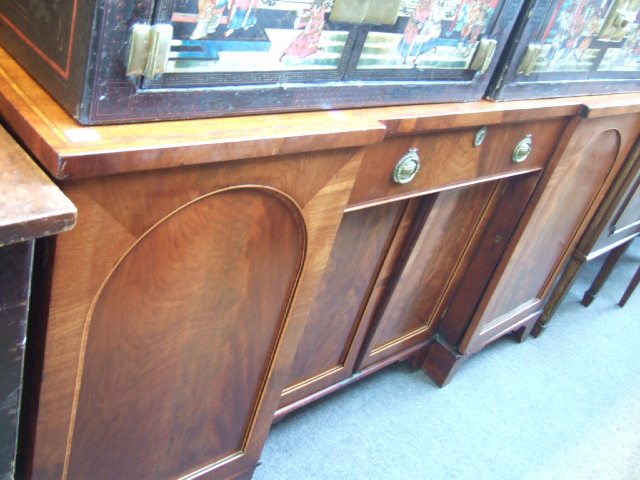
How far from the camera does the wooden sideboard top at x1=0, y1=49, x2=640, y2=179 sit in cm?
50

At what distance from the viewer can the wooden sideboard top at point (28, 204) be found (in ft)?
1.44

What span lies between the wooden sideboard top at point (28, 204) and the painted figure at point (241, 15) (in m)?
0.23

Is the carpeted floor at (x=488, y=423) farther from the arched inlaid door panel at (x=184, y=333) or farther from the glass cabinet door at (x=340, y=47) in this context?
the glass cabinet door at (x=340, y=47)

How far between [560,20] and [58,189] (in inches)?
36.1

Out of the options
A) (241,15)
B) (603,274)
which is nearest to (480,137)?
(241,15)

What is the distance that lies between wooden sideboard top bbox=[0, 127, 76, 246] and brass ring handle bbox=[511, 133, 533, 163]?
0.88 meters

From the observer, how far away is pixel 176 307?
28.3 inches

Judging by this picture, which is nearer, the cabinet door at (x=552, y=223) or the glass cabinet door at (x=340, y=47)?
the glass cabinet door at (x=340, y=47)

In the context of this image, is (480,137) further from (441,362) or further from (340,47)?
(441,362)

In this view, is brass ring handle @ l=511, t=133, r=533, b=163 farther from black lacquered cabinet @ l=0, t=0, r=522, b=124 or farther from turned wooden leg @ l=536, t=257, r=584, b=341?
turned wooden leg @ l=536, t=257, r=584, b=341

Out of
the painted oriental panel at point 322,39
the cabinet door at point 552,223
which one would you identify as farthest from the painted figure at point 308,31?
the cabinet door at point 552,223

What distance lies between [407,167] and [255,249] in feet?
1.00

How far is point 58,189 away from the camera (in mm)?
475

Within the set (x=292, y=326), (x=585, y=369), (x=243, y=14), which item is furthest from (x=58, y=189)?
(x=585, y=369)
